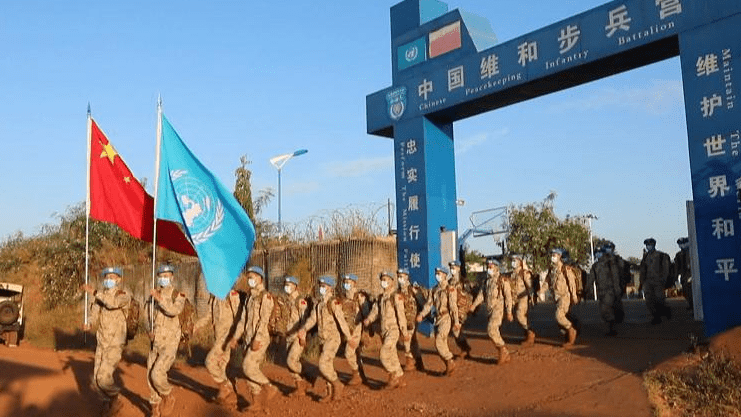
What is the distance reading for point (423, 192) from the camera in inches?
661

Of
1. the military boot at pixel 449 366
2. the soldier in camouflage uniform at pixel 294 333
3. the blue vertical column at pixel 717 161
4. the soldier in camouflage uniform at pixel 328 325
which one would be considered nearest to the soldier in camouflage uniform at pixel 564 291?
the military boot at pixel 449 366

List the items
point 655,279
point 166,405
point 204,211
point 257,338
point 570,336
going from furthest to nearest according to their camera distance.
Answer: point 655,279
point 570,336
point 204,211
point 257,338
point 166,405

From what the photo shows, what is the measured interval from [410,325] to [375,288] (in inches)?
208

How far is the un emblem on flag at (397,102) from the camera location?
1744 cm

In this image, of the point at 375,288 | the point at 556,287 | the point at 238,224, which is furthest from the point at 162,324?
the point at 375,288

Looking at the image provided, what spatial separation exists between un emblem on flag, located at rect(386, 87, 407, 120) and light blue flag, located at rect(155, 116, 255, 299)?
21.4 feet

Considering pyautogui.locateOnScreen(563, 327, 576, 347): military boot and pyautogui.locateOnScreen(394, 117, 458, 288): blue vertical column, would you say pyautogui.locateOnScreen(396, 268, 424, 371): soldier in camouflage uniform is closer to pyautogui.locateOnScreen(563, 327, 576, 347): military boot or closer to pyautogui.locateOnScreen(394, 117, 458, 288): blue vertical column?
pyautogui.locateOnScreen(563, 327, 576, 347): military boot

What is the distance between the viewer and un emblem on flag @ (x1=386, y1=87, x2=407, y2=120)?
17.4 metres

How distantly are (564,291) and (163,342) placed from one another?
22.4 feet

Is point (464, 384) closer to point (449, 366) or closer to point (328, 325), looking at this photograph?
point (449, 366)

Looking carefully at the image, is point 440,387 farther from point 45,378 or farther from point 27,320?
point 27,320

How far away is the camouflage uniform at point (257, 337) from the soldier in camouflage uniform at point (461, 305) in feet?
10.7

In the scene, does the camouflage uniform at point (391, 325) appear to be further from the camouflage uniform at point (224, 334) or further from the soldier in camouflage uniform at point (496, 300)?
the camouflage uniform at point (224, 334)

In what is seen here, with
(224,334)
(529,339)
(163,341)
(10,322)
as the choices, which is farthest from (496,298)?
(10,322)
